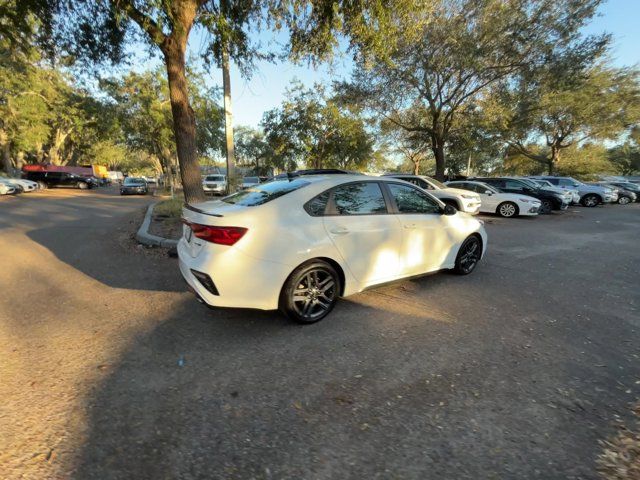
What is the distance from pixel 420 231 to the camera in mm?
4562

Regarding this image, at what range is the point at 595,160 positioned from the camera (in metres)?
42.6

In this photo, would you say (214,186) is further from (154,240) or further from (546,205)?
(546,205)

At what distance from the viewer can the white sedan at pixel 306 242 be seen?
→ 330cm

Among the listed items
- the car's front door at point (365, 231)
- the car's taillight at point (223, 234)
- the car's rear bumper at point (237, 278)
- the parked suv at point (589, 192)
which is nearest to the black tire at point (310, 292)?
the car's rear bumper at point (237, 278)

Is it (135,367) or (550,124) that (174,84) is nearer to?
(135,367)

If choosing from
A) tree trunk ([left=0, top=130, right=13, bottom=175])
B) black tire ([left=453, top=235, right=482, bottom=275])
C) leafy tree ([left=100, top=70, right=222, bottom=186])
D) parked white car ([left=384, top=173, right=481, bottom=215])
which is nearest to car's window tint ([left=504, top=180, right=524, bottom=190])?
parked white car ([left=384, top=173, right=481, bottom=215])

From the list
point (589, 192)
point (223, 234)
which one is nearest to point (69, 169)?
point (223, 234)

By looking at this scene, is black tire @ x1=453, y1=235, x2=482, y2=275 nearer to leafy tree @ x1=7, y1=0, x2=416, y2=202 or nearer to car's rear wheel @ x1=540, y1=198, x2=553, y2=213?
leafy tree @ x1=7, y1=0, x2=416, y2=202

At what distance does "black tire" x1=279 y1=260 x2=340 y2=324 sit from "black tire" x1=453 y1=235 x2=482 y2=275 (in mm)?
2459

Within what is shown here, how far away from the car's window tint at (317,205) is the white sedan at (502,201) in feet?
40.6

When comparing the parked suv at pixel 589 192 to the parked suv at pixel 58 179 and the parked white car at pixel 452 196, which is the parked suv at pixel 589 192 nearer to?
the parked white car at pixel 452 196

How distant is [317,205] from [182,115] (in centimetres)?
551

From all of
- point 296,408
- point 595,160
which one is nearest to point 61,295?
point 296,408

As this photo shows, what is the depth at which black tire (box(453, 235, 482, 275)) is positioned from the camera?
5375 millimetres
